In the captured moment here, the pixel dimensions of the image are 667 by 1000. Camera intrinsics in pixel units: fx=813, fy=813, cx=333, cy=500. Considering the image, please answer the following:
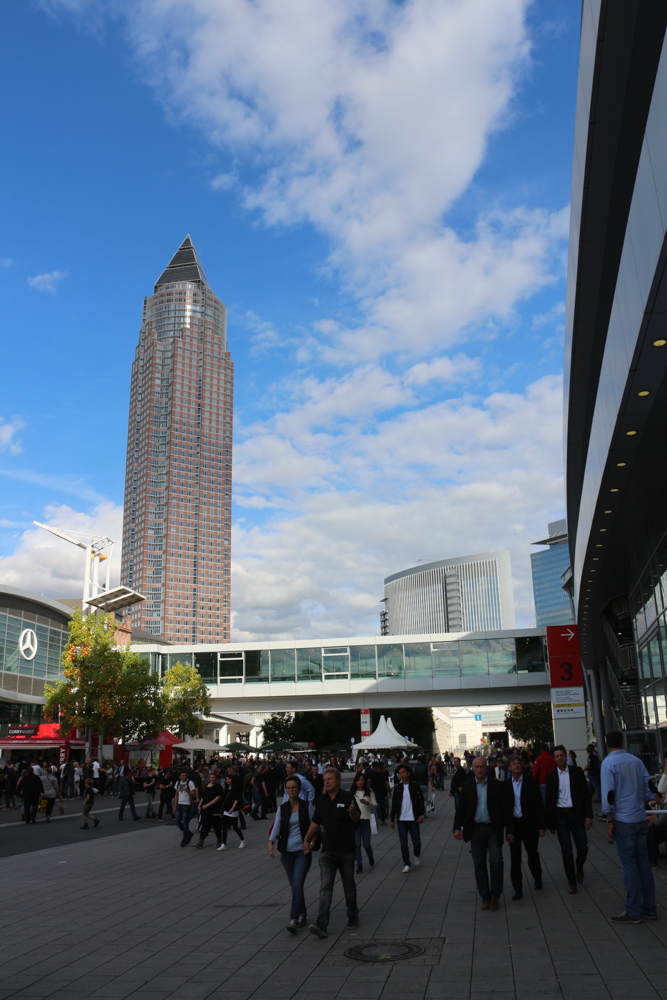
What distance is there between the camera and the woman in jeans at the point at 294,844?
798 centimetres

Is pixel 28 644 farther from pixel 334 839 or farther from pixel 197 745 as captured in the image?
pixel 334 839

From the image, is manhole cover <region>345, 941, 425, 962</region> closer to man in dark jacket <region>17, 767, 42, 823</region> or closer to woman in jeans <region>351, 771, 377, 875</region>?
woman in jeans <region>351, 771, 377, 875</region>

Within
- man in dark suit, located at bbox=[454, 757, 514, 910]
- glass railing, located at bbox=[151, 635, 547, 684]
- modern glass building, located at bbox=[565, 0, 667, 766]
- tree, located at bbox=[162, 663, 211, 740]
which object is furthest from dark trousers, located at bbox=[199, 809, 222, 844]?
glass railing, located at bbox=[151, 635, 547, 684]

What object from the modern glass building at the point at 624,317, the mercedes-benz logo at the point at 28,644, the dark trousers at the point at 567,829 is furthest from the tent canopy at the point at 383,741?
the mercedes-benz logo at the point at 28,644

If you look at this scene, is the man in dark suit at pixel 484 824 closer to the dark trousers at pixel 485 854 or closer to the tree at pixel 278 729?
the dark trousers at pixel 485 854

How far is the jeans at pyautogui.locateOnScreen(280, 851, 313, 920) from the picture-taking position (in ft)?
26.1

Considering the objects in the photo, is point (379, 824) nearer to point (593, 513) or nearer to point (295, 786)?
point (593, 513)

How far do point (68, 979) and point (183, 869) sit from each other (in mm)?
7636

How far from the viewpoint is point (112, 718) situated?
40312 millimetres

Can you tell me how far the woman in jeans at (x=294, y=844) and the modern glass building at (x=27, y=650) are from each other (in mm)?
47322

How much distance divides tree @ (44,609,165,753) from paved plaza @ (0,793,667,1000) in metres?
27.9

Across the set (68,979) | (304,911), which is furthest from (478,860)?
(68,979)

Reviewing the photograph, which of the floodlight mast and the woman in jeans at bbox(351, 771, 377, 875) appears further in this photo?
the floodlight mast

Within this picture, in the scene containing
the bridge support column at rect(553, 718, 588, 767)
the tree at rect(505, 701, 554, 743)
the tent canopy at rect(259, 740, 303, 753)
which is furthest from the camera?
the tree at rect(505, 701, 554, 743)
